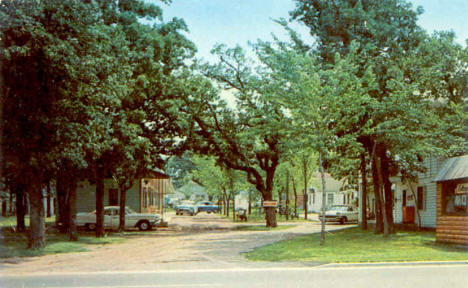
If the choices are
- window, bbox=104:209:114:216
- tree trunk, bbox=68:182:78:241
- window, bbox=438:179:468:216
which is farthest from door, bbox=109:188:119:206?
window, bbox=438:179:468:216

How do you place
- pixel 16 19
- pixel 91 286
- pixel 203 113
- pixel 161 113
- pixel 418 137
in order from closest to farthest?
pixel 91 286, pixel 16 19, pixel 418 137, pixel 161 113, pixel 203 113

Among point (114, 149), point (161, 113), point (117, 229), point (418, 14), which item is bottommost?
point (117, 229)

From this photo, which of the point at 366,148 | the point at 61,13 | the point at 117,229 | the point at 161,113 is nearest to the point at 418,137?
the point at 366,148

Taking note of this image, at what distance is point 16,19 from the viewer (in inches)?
629

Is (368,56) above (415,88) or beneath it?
above

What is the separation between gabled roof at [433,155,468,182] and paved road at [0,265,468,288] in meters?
5.47

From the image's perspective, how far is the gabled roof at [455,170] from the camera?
1862 cm

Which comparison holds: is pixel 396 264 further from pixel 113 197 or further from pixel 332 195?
pixel 332 195

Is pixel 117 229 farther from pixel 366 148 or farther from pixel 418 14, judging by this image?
pixel 418 14

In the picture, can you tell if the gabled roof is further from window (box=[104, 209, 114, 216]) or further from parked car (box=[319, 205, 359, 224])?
parked car (box=[319, 205, 359, 224])

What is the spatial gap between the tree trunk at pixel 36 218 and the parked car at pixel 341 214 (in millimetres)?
26494

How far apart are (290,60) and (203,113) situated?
13.8 meters

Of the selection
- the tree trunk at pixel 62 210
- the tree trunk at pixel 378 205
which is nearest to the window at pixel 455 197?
the tree trunk at pixel 378 205

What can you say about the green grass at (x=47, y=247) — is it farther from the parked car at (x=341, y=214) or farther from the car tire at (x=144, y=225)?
the parked car at (x=341, y=214)
